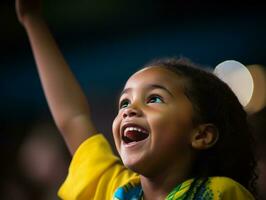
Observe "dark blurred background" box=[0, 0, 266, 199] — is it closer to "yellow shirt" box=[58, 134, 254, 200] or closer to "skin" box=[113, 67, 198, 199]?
"yellow shirt" box=[58, 134, 254, 200]

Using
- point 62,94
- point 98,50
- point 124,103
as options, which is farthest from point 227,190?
point 98,50

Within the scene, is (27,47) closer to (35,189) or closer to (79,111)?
(35,189)

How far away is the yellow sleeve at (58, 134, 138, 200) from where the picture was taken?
0.89 meters

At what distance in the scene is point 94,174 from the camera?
2.97 ft

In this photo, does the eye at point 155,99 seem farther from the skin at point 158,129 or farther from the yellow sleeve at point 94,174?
the yellow sleeve at point 94,174

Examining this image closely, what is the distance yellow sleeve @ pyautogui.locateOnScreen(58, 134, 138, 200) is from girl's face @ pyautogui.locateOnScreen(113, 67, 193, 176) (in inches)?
4.5

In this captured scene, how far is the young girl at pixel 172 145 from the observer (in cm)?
76

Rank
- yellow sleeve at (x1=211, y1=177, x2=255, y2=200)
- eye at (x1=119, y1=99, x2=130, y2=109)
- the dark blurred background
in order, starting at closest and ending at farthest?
1. yellow sleeve at (x1=211, y1=177, x2=255, y2=200)
2. eye at (x1=119, y1=99, x2=130, y2=109)
3. the dark blurred background

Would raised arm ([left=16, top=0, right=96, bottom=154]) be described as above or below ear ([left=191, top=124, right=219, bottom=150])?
above

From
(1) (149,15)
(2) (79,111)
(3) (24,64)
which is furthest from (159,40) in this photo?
(2) (79,111)

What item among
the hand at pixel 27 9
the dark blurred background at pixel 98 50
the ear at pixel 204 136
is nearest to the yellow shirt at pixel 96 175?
the ear at pixel 204 136

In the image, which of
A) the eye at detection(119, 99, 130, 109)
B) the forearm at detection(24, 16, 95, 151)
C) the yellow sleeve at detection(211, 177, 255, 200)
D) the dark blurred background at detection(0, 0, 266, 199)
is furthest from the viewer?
the dark blurred background at detection(0, 0, 266, 199)

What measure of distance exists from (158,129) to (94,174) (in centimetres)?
19

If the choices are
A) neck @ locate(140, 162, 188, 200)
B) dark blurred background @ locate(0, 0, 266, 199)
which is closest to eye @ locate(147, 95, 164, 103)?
neck @ locate(140, 162, 188, 200)
